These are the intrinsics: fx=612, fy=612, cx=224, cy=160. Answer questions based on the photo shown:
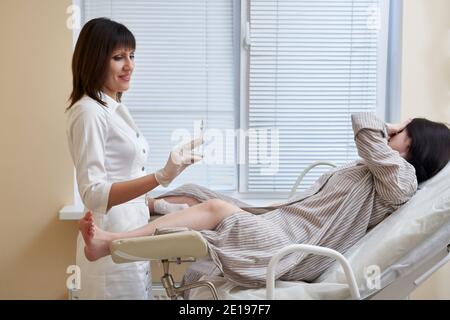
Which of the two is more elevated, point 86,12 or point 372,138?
point 86,12

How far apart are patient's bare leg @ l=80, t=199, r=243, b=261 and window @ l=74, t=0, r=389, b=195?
1.10 m

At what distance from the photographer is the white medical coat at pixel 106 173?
1.77 m

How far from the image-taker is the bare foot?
1642 mm

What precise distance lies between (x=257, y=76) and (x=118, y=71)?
1093 mm

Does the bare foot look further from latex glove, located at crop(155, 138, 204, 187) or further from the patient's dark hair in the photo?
the patient's dark hair

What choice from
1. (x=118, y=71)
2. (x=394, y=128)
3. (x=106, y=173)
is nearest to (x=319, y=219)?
(x=394, y=128)

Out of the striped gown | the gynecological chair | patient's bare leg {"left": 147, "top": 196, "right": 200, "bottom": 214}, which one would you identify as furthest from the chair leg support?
patient's bare leg {"left": 147, "top": 196, "right": 200, "bottom": 214}

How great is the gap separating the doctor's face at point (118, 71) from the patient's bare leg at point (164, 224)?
0.45 metres

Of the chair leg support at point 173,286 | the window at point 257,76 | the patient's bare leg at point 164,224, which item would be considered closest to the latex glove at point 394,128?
the patient's bare leg at point 164,224

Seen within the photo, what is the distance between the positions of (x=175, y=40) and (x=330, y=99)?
0.79m
